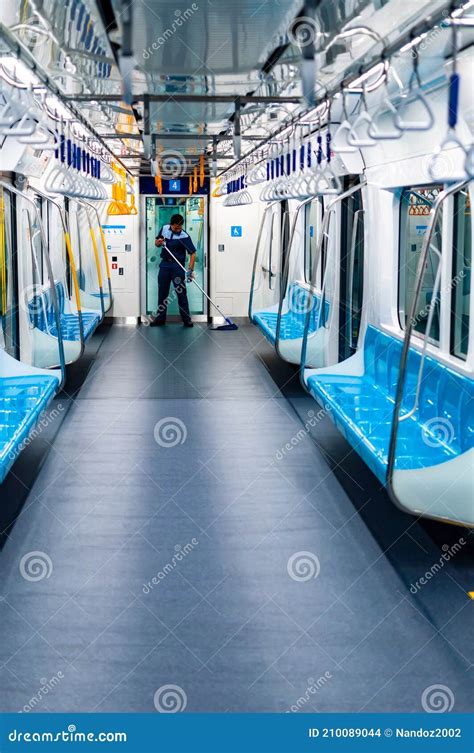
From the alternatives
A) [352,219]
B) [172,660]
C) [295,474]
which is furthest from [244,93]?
[172,660]

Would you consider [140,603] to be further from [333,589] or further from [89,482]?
[89,482]

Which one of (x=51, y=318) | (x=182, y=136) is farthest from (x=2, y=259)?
(x=51, y=318)

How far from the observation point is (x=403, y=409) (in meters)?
7.09

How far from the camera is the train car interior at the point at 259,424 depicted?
400 centimetres

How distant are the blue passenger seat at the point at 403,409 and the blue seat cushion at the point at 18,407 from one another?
6.92 ft

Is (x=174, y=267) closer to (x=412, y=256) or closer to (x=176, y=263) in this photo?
(x=176, y=263)

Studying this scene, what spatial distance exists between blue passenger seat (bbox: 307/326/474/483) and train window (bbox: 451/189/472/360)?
0.23m

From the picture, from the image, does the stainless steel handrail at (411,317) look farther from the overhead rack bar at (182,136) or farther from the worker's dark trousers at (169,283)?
the worker's dark trousers at (169,283)

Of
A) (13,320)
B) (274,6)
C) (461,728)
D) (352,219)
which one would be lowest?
(461,728)

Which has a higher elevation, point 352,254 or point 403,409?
point 352,254

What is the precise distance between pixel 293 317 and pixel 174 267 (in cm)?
441

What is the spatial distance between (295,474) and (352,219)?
3.67m

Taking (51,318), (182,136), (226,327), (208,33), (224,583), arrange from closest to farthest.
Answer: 1. (208,33)
2. (224,583)
3. (182,136)
4. (51,318)
5. (226,327)

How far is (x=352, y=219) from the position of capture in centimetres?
981
